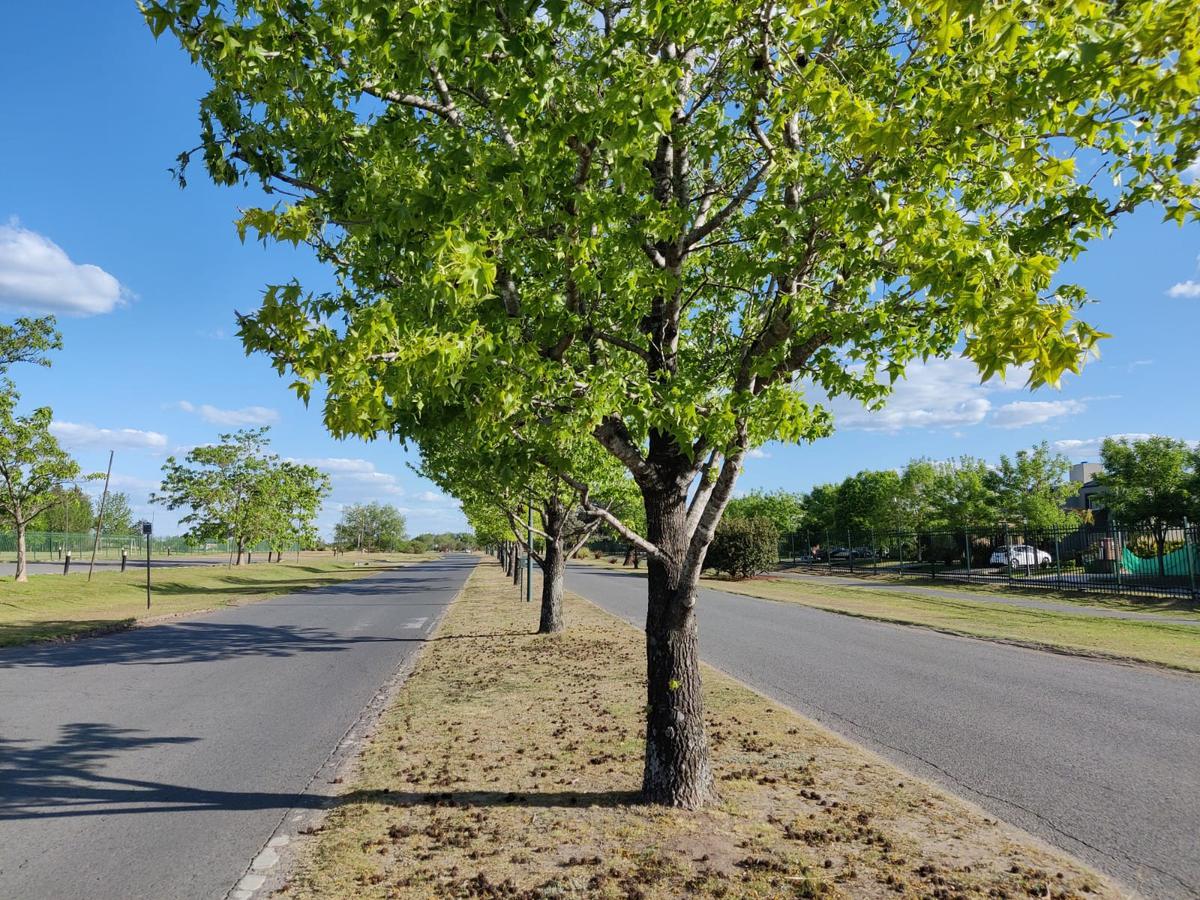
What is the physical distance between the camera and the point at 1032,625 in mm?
17750

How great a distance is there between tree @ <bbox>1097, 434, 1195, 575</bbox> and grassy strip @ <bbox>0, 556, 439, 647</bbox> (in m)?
40.4

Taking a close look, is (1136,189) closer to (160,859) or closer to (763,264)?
(763,264)

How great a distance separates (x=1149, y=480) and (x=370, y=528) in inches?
4967

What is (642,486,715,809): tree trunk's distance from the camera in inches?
214

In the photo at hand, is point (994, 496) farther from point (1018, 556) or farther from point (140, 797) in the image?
point (140, 797)

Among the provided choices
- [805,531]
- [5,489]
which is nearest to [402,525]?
[805,531]

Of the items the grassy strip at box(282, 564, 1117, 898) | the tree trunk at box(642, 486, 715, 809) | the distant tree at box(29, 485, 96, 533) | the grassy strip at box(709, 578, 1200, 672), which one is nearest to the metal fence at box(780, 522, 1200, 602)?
the grassy strip at box(709, 578, 1200, 672)

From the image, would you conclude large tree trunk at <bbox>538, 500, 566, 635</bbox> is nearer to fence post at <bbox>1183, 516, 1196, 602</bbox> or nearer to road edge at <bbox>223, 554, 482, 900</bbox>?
road edge at <bbox>223, 554, 482, 900</bbox>

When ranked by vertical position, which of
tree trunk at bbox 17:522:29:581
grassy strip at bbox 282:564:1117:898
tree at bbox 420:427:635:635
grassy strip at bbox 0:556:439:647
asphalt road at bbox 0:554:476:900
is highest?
tree at bbox 420:427:635:635

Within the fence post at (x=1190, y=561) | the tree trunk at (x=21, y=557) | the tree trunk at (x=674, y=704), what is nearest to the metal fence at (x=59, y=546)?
the tree trunk at (x=21, y=557)

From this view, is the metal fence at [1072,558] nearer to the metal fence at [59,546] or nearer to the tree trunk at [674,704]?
the tree trunk at [674,704]

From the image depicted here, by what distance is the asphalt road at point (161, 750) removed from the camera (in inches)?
187

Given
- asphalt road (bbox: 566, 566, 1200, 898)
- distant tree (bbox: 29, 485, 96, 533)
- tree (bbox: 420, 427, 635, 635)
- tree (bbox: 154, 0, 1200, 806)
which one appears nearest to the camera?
tree (bbox: 154, 0, 1200, 806)

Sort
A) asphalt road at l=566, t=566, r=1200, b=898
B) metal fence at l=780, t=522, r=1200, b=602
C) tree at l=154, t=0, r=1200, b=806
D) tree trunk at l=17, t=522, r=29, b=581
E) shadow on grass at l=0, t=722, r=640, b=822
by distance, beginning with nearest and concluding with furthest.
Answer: tree at l=154, t=0, r=1200, b=806 < asphalt road at l=566, t=566, r=1200, b=898 < shadow on grass at l=0, t=722, r=640, b=822 < metal fence at l=780, t=522, r=1200, b=602 < tree trunk at l=17, t=522, r=29, b=581
